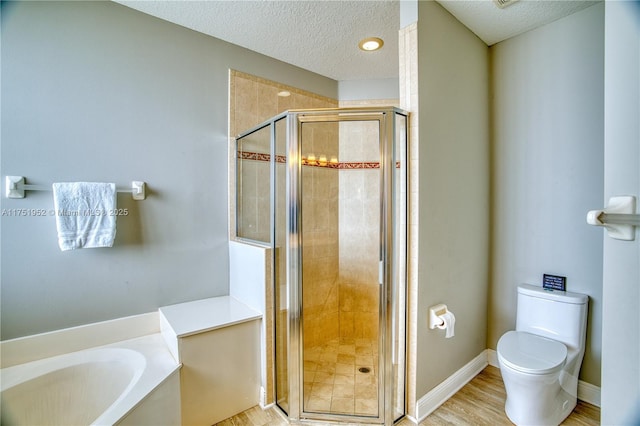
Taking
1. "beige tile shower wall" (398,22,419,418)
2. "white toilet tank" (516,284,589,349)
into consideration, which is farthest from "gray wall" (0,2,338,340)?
"white toilet tank" (516,284,589,349)

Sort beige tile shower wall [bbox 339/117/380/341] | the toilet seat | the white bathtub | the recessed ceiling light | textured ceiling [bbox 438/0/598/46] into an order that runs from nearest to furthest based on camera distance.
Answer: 1. the white bathtub
2. the toilet seat
3. textured ceiling [bbox 438/0/598/46]
4. beige tile shower wall [bbox 339/117/380/341]
5. the recessed ceiling light

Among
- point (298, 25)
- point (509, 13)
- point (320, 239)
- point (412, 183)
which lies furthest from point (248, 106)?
point (509, 13)

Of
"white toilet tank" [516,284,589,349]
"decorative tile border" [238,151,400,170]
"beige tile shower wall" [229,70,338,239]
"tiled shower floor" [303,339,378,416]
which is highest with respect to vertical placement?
"beige tile shower wall" [229,70,338,239]

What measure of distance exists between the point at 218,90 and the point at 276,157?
2.80 ft

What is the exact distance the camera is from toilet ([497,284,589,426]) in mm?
1597

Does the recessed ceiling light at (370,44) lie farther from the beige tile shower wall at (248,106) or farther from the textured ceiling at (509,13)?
the beige tile shower wall at (248,106)

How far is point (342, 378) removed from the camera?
2.10 metres

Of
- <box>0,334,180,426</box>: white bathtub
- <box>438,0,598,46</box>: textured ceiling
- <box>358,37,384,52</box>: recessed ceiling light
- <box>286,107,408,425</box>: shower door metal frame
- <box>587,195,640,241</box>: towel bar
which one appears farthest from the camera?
<box>358,37,384,52</box>: recessed ceiling light

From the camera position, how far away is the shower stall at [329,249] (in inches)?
67.6

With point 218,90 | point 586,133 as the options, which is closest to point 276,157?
point 218,90

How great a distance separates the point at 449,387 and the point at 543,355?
62 centimetres

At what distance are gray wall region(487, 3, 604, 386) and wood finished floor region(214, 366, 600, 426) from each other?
254 millimetres

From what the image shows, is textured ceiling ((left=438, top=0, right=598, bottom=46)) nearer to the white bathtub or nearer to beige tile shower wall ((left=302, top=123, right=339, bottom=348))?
beige tile shower wall ((left=302, top=123, right=339, bottom=348))

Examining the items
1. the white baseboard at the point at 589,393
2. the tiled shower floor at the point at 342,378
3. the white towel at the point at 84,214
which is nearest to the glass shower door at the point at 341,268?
the tiled shower floor at the point at 342,378
